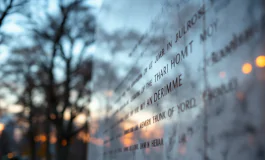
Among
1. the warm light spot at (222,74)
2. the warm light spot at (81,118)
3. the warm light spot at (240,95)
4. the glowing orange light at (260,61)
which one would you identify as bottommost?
the warm light spot at (240,95)

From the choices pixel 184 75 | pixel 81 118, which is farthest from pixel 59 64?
pixel 184 75

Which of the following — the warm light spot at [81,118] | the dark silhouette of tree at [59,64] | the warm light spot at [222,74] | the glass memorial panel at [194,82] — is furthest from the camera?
the warm light spot at [81,118]

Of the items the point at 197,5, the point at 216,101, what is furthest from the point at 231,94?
the point at 197,5

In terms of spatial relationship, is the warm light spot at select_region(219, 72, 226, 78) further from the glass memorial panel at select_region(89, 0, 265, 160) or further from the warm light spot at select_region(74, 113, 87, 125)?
the warm light spot at select_region(74, 113, 87, 125)

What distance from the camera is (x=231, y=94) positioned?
3.01 m

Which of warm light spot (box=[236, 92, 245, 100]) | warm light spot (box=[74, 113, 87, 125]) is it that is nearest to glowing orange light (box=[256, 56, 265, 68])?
warm light spot (box=[236, 92, 245, 100])

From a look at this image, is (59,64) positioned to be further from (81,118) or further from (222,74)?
(222,74)

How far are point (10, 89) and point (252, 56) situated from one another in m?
23.9

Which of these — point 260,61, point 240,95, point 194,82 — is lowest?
point 240,95

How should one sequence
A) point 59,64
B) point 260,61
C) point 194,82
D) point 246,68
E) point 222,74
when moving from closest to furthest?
point 260,61, point 246,68, point 222,74, point 194,82, point 59,64

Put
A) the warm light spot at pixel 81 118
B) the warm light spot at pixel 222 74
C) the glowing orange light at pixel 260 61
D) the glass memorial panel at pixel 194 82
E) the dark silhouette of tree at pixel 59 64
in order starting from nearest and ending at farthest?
the glowing orange light at pixel 260 61, the glass memorial panel at pixel 194 82, the warm light spot at pixel 222 74, the dark silhouette of tree at pixel 59 64, the warm light spot at pixel 81 118

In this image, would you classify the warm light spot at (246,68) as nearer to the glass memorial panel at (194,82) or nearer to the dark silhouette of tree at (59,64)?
the glass memorial panel at (194,82)

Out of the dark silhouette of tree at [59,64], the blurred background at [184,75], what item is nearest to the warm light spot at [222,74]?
the blurred background at [184,75]

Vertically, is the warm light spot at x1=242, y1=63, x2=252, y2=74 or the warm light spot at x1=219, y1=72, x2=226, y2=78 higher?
the warm light spot at x1=219, y1=72, x2=226, y2=78
